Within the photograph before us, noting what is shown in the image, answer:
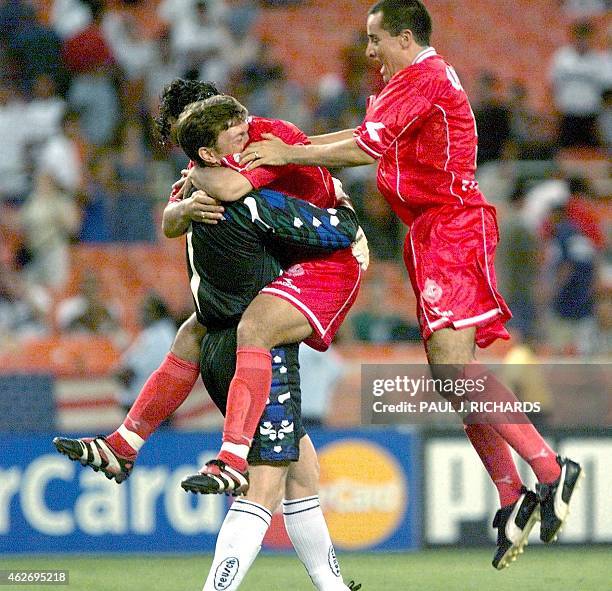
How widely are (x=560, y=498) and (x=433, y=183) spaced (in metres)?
1.41

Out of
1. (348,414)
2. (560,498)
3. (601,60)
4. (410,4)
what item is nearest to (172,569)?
(348,414)

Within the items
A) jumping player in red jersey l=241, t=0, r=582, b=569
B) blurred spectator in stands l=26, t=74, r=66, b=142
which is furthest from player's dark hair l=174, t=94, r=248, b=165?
blurred spectator in stands l=26, t=74, r=66, b=142

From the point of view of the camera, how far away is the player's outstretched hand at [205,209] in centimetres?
573

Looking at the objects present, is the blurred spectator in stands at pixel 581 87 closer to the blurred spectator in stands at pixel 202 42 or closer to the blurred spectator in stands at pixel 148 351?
the blurred spectator in stands at pixel 202 42

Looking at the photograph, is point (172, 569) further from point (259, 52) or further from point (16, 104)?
point (259, 52)

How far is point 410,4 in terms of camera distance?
244 inches

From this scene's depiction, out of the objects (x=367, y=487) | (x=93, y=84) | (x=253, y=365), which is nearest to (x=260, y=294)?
(x=253, y=365)

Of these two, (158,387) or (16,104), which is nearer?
(158,387)

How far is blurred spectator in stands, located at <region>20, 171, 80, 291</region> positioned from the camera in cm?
1225

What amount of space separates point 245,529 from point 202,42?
9589 mm

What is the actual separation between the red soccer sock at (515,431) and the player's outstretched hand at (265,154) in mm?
1170

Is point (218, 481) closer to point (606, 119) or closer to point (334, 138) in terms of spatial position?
point (334, 138)

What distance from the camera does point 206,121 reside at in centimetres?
566

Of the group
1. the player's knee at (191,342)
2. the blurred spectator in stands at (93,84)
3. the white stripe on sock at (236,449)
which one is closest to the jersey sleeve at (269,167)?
the player's knee at (191,342)
